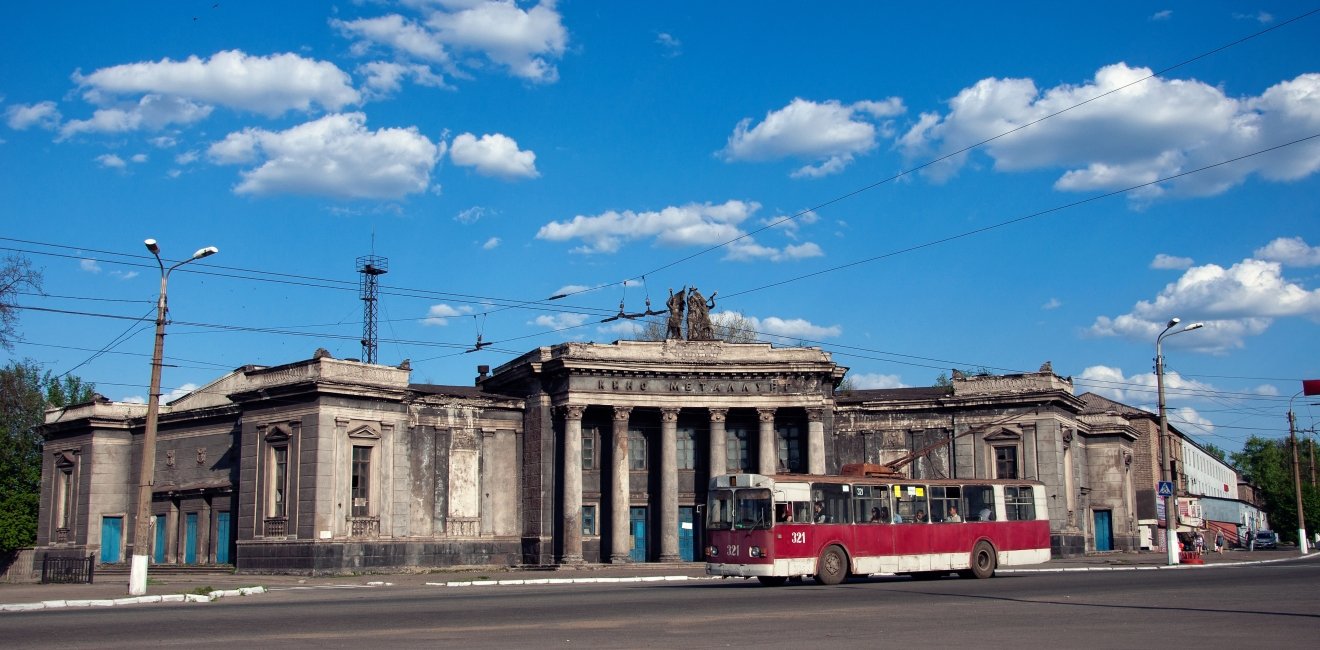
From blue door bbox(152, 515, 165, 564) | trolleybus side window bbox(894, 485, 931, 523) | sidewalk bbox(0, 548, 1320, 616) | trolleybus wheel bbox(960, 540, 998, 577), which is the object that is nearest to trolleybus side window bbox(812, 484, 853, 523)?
trolleybus side window bbox(894, 485, 931, 523)

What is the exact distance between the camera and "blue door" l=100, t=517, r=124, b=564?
54.5 meters

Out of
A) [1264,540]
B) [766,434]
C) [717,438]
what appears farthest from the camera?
[1264,540]

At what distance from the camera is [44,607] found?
24719 mm

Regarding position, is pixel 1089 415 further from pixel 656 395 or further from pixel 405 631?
pixel 405 631

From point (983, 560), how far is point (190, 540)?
34.5 meters

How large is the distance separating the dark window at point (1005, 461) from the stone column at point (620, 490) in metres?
16.7

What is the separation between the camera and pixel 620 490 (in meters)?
48.7

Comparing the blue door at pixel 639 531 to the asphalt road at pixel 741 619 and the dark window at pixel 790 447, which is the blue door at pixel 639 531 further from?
the asphalt road at pixel 741 619

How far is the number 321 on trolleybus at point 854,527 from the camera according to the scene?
3028cm

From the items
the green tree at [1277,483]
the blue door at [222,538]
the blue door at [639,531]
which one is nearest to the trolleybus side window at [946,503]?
the blue door at [639,531]

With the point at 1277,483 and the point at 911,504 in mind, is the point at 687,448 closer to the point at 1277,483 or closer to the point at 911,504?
the point at 911,504

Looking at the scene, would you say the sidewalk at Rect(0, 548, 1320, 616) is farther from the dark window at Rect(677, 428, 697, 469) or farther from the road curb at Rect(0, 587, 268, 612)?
the dark window at Rect(677, 428, 697, 469)

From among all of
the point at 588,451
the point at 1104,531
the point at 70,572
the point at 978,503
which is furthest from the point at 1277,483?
the point at 70,572

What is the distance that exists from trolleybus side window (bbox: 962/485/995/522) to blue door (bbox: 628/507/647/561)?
64.3 ft
